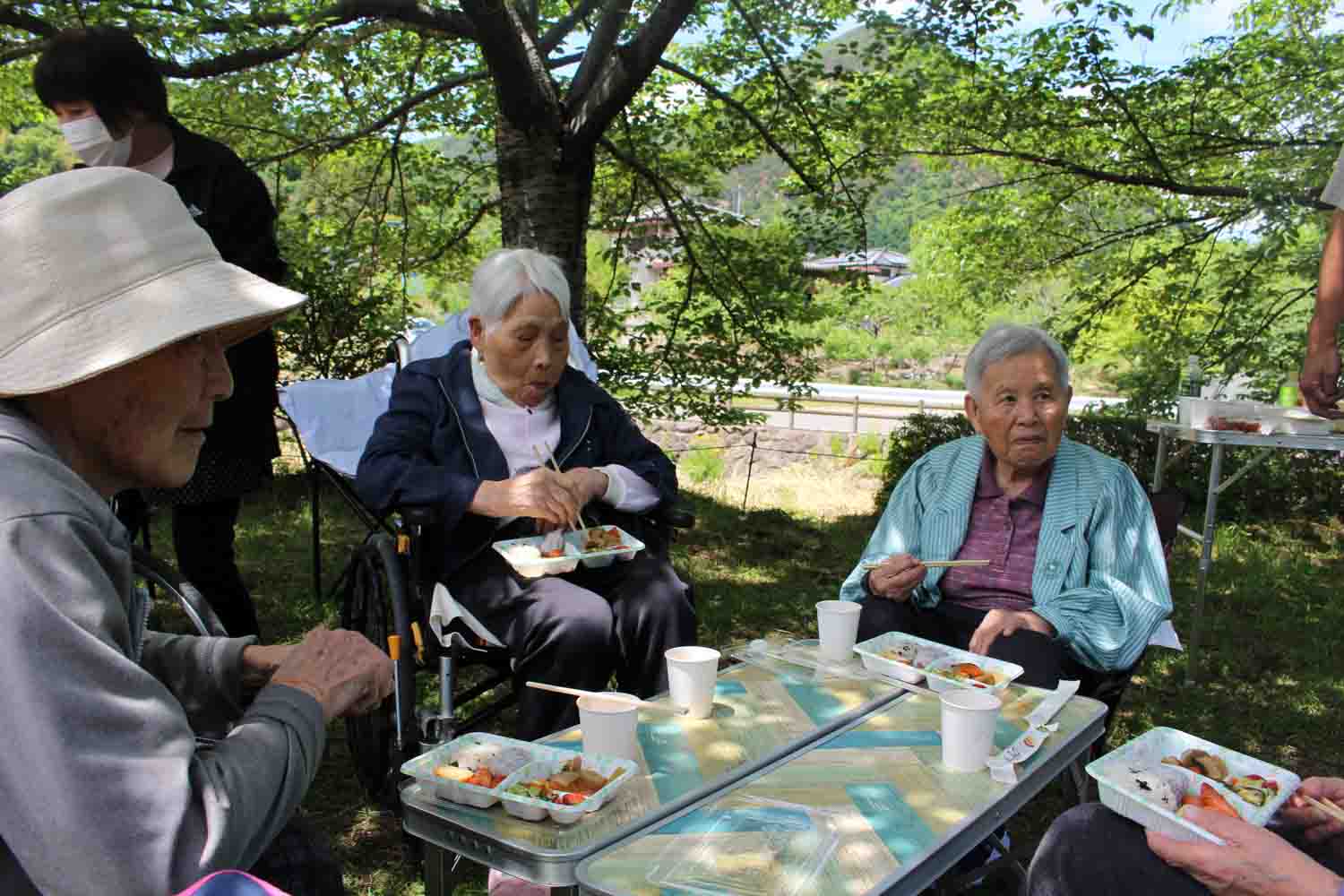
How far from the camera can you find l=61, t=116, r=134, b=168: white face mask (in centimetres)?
247

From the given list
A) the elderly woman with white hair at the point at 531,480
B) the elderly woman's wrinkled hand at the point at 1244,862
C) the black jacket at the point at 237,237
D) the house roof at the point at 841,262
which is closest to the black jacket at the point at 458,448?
the elderly woman with white hair at the point at 531,480

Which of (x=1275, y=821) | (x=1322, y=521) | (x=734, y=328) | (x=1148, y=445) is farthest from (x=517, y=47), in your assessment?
(x=1322, y=521)

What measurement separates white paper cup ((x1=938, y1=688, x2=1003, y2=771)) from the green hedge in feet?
18.5

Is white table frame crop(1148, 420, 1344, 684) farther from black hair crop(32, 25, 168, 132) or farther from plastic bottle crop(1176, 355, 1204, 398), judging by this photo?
black hair crop(32, 25, 168, 132)

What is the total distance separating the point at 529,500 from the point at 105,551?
1.42 metres

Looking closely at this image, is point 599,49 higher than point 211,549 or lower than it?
higher

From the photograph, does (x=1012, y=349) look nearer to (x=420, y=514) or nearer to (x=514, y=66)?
(x=420, y=514)

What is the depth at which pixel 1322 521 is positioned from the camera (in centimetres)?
689

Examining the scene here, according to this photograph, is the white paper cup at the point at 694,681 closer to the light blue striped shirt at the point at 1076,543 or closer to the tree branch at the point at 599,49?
the light blue striped shirt at the point at 1076,543

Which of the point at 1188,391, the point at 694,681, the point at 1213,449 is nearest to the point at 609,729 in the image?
the point at 694,681

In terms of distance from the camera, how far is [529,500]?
2.41 m

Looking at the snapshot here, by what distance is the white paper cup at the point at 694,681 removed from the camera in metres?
1.75

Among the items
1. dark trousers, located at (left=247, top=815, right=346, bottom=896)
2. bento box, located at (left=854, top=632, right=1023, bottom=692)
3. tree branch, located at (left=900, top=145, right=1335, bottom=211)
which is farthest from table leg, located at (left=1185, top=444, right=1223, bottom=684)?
dark trousers, located at (left=247, top=815, right=346, bottom=896)

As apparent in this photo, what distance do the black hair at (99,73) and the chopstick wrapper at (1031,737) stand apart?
8.11ft
